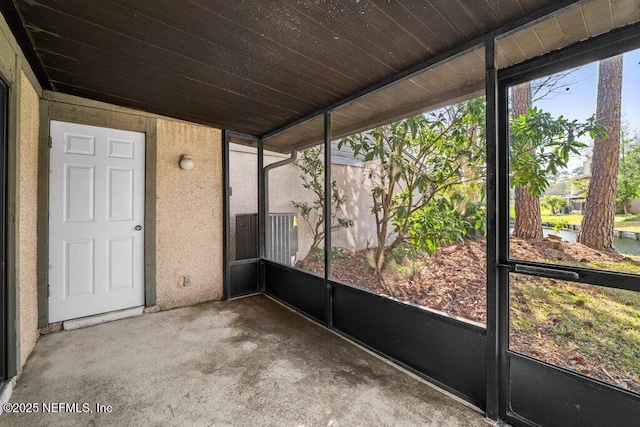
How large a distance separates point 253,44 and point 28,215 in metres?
2.33

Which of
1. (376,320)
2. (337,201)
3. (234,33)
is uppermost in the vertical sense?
(234,33)

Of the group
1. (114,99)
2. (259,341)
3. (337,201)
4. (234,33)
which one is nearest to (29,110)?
(114,99)

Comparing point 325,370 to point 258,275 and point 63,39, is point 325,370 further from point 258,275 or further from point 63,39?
point 63,39

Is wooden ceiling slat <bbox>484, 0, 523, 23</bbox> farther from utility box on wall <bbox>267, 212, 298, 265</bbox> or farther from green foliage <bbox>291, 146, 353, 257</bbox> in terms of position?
utility box on wall <bbox>267, 212, 298, 265</bbox>

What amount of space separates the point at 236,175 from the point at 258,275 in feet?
4.84

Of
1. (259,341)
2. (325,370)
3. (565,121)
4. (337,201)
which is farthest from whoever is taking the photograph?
(337,201)

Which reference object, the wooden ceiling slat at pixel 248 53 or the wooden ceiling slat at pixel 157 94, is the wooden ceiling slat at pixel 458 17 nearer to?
the wooden ceiling slat at pixel 248 53

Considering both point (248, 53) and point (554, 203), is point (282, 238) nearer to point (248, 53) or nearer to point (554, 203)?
point (248, 53)

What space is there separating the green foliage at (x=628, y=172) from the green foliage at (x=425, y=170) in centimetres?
70

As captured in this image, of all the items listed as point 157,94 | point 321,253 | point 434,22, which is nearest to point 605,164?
point 434,22

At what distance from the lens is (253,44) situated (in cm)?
190

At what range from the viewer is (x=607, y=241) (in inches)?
57.2

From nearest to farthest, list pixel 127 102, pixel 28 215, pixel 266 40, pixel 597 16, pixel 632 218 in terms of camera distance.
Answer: pixel 632 218 → pixel 597 16 → pixel 266 40 → pixel 28 215 → pixel 127 102

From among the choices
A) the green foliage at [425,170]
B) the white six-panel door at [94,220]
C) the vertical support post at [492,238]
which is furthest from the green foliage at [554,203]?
the white six-panel door at [94,220]
